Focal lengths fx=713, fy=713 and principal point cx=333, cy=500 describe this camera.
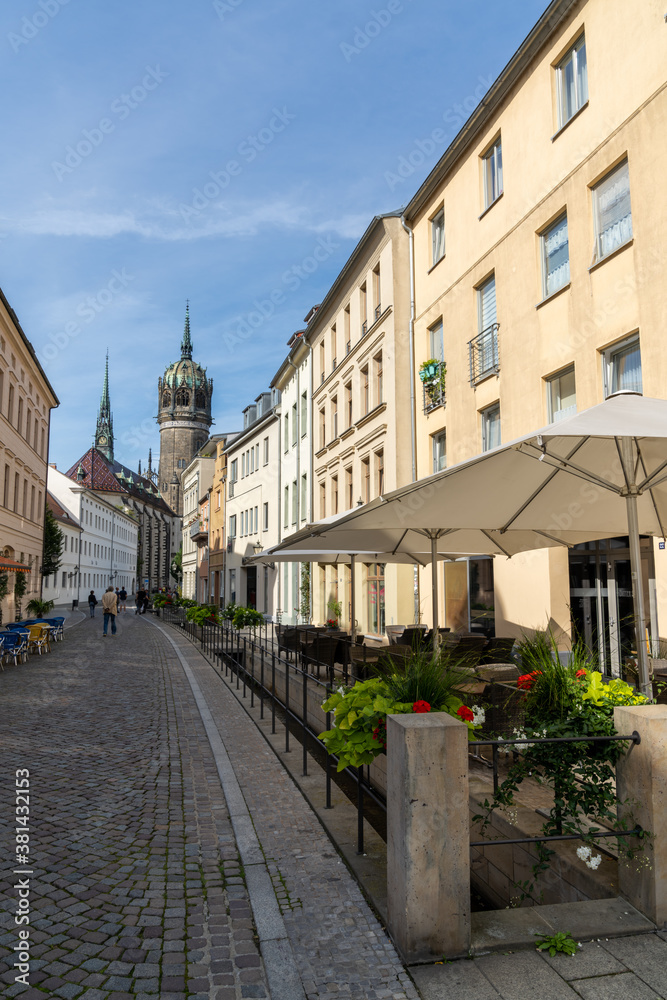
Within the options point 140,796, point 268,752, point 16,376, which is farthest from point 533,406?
point 16,376

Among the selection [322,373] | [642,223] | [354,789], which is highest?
[322,373]

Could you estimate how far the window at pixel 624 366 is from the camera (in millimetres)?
10766

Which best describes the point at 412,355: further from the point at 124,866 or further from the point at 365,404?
the point at 124,866

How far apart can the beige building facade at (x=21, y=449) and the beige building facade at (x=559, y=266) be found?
15963mm

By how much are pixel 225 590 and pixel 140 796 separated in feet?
128

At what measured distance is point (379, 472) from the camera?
69.5ft

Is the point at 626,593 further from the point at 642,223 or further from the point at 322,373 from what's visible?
the point at 322,373

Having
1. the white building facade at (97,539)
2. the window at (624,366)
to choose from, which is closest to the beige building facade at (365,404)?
the window at (624,366)

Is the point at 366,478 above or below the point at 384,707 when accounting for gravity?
above

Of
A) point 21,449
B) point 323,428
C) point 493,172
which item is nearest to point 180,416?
point 21,449

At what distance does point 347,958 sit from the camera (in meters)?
3.45

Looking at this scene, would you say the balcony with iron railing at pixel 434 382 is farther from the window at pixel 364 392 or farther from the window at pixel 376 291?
the window at pixel 364 392

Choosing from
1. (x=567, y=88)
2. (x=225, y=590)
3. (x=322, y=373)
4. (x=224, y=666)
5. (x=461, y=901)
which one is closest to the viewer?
(x=461, y=901)

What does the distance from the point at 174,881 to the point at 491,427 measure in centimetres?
1218
